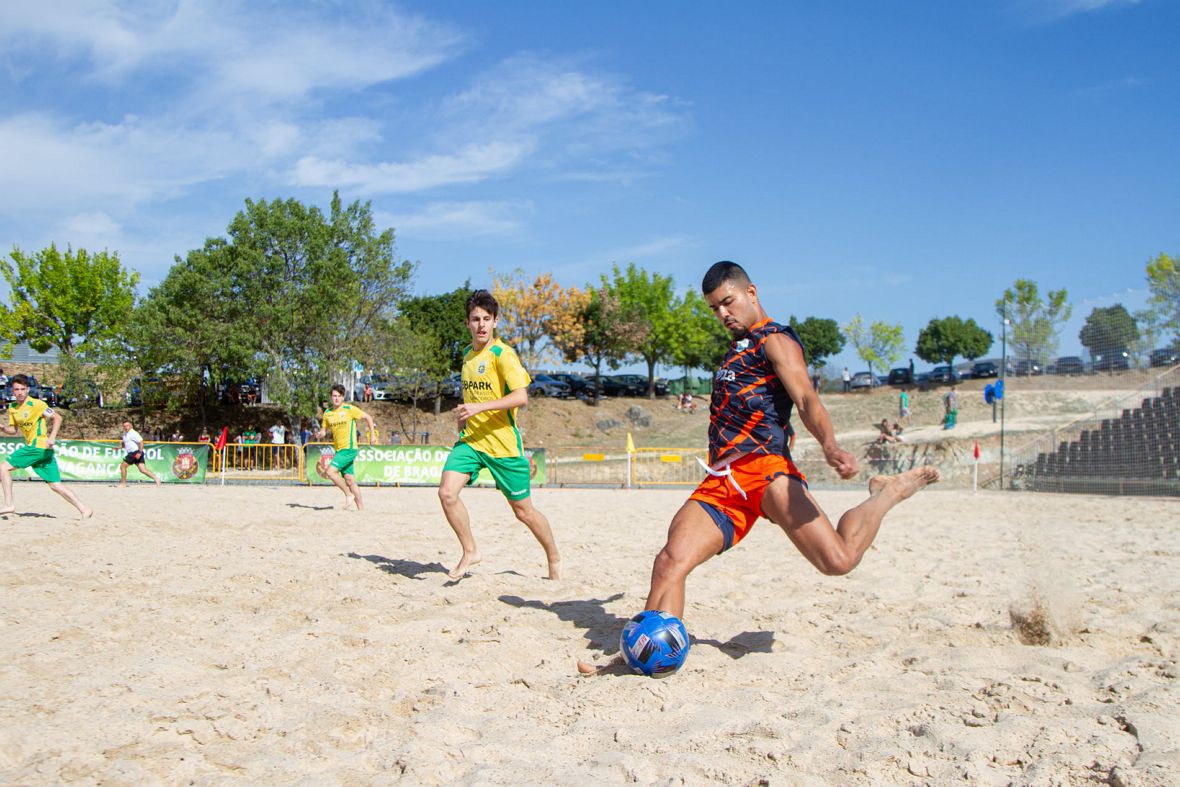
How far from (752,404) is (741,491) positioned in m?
0.43

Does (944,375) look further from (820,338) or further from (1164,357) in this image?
(1164,357)

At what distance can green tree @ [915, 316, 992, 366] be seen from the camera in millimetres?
57688

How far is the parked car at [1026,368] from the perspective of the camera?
2068 cm

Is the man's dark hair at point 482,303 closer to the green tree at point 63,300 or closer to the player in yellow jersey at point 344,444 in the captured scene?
the player in yellow jersey at point 344,444

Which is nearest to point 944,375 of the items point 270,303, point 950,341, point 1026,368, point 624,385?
point 950,341

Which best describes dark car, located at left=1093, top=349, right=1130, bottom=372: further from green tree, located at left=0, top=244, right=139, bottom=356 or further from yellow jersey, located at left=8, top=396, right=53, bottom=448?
green tree, located at left=0, top=244, right=139, bottom=356

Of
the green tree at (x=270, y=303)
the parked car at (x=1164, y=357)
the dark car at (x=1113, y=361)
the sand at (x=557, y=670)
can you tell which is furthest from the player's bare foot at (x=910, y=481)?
the green tree at (x=270, y=303)

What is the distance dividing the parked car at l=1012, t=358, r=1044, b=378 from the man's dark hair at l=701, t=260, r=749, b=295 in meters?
19.2

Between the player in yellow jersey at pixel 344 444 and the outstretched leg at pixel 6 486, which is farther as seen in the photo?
the player in yellow jersey at pixel 344 444

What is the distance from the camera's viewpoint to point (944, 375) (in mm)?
48250

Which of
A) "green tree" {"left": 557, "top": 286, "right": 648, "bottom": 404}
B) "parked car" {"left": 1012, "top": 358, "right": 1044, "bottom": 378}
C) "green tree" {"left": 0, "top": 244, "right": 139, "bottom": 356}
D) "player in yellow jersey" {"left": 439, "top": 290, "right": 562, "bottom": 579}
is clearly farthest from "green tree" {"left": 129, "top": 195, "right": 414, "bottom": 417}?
"player in yellow jersey" {"left": 439, "top": 290, "right": 562, "bottom": 579}

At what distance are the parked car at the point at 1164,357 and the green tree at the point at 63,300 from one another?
39.4m

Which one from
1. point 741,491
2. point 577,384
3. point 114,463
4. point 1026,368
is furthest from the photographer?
point 577,384

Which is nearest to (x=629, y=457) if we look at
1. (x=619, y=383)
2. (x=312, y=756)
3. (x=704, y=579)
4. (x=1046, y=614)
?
(x=704, y=579)
